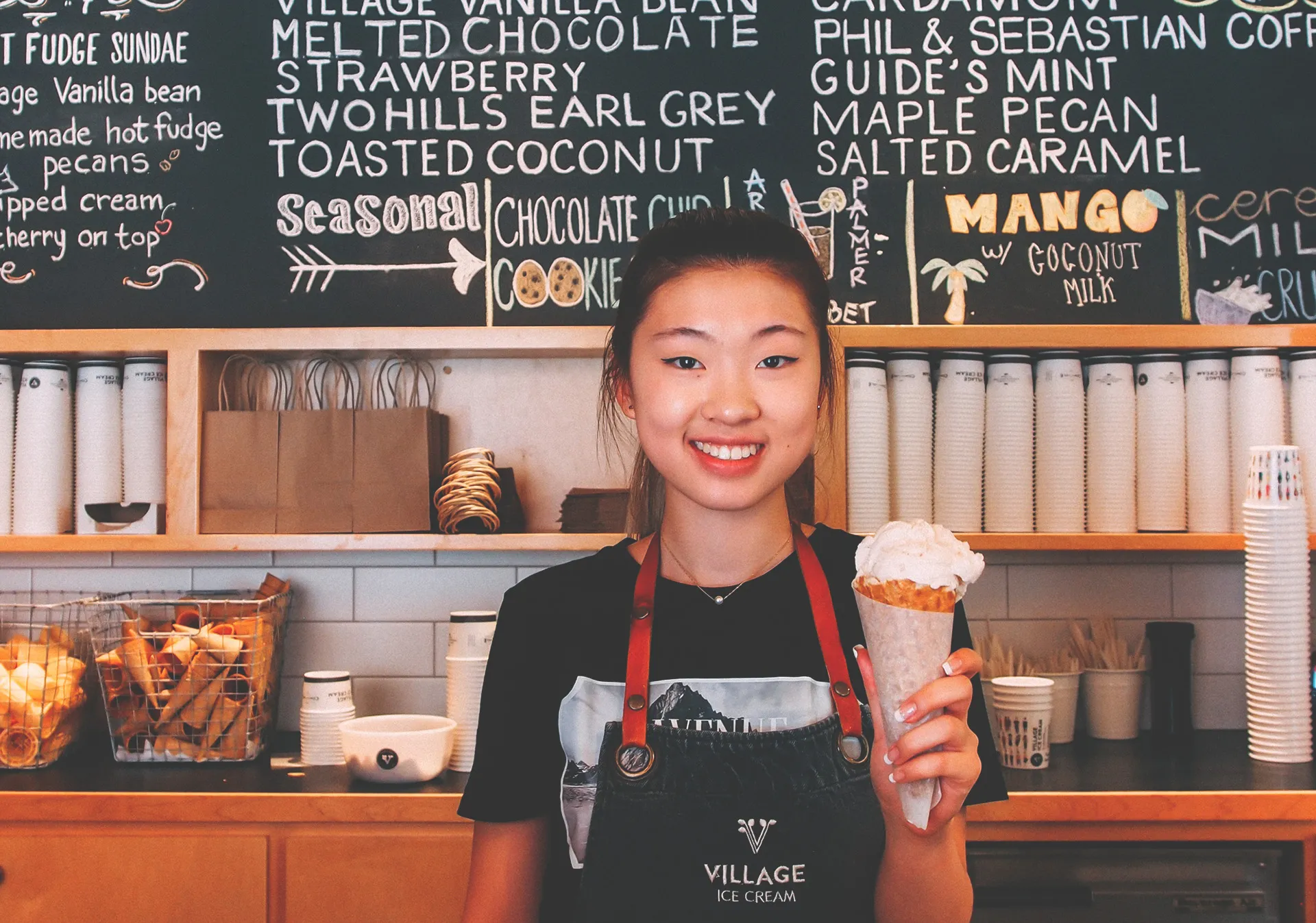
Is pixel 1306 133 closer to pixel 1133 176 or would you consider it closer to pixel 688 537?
pixel 1133 176

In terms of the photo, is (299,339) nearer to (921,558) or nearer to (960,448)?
(960,448)

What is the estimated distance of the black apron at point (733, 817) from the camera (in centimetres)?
127

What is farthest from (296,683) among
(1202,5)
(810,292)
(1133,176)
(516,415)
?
(1202,5)

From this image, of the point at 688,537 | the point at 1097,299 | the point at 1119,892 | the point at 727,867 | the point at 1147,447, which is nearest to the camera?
the point at 727,867

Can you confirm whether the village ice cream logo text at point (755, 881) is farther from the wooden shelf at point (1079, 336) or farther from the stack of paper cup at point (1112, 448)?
the stack of paper cup at point (1112, 448)

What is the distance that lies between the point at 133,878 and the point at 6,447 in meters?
1.08

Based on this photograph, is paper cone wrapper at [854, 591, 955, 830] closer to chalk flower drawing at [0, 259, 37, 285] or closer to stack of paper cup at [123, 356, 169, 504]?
stack of paper cup at [123, 356, 169, 504]

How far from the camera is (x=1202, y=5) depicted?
275cm

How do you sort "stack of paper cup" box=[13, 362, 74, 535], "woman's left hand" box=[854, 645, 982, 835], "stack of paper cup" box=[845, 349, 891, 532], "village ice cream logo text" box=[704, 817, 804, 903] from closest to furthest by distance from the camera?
1. "woman's left hand" box=[854, 645, 982, 835]
2. "village ice cream logo text" box=[704, 817, 804, 903]
3. "stack of paper cup" box=[845, 349, 891, 532]
4. "stack of paper cup" box=[13, 362, 74, 535]

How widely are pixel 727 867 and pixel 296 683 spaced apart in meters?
1.74

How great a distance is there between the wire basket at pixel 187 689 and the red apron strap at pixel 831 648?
145 cm

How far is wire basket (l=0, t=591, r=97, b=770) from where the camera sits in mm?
2258

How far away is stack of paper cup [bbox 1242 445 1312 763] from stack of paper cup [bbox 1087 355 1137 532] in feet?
0.86

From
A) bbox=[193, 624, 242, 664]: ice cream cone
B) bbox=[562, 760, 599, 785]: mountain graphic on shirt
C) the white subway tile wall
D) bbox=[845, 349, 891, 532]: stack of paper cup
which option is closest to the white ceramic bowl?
bbox=[193, 624, 242, 664]: ice cream cone
